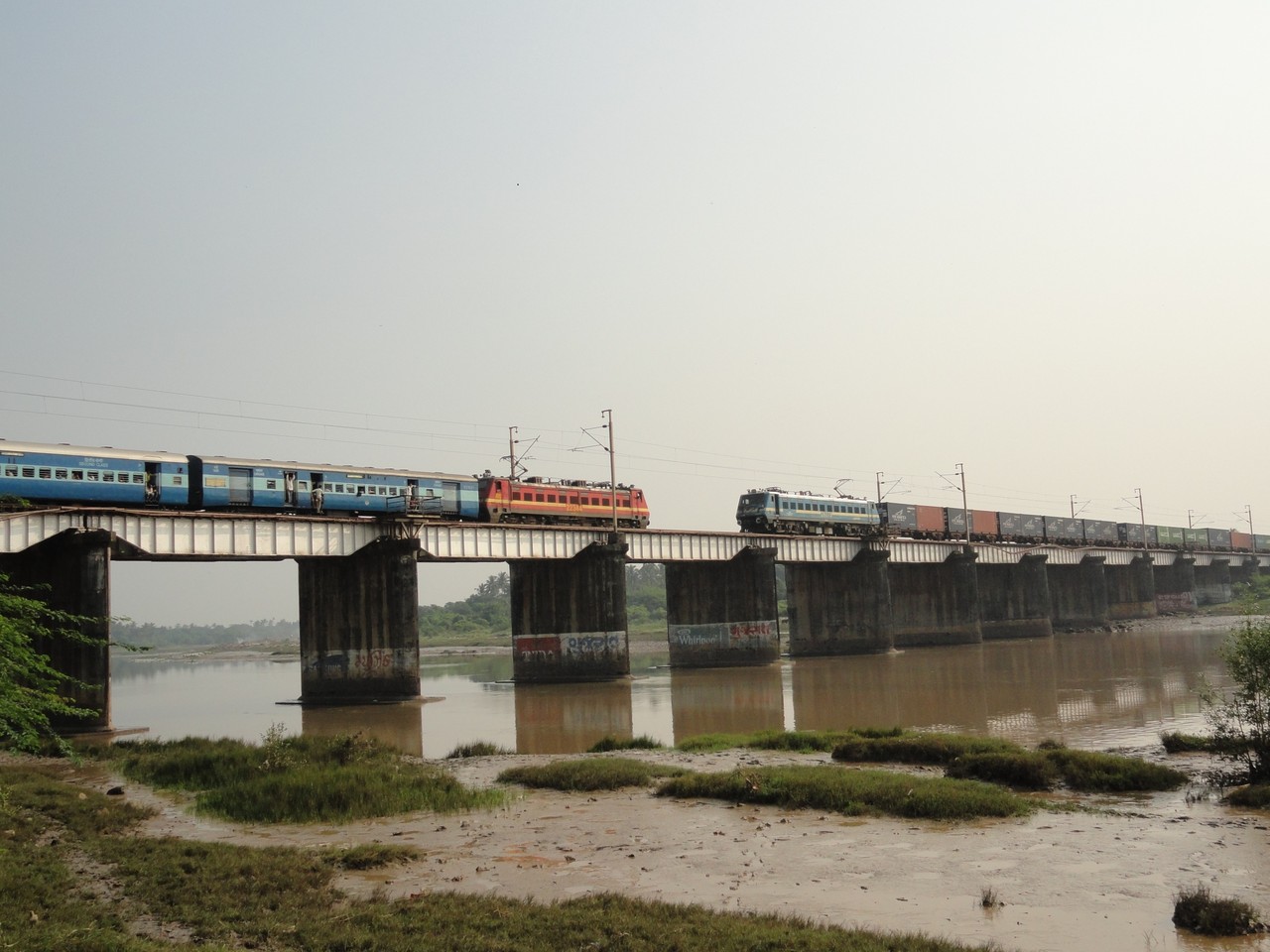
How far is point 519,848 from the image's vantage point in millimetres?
17359

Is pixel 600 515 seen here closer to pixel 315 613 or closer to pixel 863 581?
pixel 315 613

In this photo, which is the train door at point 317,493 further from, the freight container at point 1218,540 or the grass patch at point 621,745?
the freight container at point 1218,540

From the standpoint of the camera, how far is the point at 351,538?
5178 cm

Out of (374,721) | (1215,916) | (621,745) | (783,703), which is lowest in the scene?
(783,703)

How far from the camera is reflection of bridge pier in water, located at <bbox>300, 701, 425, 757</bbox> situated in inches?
1556

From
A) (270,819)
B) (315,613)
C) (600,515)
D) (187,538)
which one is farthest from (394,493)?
(270,819)

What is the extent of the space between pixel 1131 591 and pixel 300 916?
5212 inches

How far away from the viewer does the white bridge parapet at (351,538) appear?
1633 inches

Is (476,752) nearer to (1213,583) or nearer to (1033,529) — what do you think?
(1033,529)

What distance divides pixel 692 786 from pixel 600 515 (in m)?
45.9

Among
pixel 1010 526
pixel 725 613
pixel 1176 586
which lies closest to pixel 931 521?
pixel 1010 526

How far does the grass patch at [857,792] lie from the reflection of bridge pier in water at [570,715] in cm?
1202

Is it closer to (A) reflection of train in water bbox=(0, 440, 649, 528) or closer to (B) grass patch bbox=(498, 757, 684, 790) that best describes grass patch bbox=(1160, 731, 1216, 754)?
(B) grass patch bbox=(498, 757, 684, 790)

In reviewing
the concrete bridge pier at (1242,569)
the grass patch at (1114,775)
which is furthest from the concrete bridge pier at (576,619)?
the concrete bridge pier at (1242,569)
